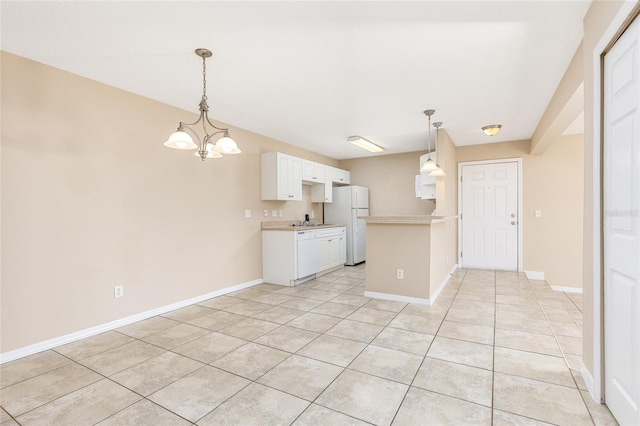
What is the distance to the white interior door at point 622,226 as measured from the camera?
135 centimetres

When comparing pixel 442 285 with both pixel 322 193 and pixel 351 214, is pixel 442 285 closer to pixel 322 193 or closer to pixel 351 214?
pixel 351 214

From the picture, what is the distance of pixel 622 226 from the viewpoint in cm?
147

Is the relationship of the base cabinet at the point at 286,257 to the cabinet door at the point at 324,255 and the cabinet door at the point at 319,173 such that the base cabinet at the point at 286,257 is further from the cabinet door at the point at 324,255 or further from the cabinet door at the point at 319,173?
the cabinet door at the point at 319,173

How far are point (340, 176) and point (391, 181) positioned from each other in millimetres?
1144

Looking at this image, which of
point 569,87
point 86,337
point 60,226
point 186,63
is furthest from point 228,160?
point 569,87

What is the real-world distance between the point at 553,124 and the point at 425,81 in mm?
1756

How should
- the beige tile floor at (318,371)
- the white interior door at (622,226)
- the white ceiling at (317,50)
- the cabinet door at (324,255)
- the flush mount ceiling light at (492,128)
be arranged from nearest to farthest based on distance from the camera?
1. the white interior door at (622,226)
2. the beige tile floor at (318,371)
3. the white ceiling at (317,50)
4. the flush mount ceiling light at (492,128)
5. the cabinet door at (324,255)

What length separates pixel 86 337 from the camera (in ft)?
9.01

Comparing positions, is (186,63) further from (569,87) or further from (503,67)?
(569,87)

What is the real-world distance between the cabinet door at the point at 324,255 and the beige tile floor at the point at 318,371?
5.85ft

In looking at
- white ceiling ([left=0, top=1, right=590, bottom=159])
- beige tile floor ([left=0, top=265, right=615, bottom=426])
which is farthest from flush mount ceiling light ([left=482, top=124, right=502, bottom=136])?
beige tile floor ([left=0, top=265, right=615, bottom=426])

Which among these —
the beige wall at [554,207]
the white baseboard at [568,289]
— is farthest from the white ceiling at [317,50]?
the white baseboard at [568,289]

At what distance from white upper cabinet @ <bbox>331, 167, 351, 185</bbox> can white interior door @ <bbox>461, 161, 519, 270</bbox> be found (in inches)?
97.2

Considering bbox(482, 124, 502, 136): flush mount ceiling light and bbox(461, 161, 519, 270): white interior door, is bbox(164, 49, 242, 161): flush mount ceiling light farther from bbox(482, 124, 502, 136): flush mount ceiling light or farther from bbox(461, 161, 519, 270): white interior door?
bbox(461, 161, 519, 270): white interior door
